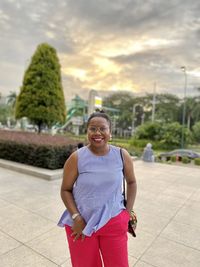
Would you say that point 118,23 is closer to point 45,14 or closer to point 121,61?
point 45,14

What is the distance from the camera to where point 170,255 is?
2.31 meters

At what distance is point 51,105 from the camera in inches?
453

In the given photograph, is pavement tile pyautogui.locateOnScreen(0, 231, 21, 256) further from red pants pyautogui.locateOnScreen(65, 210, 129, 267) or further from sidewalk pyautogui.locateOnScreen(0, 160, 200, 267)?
red pants pyautogui.locateOnScreen(65, 210, 129, 267)

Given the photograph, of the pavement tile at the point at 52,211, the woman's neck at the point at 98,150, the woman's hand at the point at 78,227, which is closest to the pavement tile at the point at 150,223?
the pavement tile at the point at 52,211

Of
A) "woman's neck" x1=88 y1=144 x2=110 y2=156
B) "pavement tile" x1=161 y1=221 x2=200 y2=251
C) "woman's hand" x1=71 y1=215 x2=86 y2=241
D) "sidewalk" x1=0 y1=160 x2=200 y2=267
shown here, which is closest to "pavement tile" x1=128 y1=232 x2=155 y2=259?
"sidewalk" x1=0 y1=160 x2=200 y2=267

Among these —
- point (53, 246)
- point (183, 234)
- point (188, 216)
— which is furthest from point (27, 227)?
point (188, 216)

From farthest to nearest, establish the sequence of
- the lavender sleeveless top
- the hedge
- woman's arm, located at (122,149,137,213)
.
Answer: the hedge < woman's arm, located at (122,149,137,213) < the lavender sleeveless top

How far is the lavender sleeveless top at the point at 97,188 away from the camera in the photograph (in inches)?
49.4

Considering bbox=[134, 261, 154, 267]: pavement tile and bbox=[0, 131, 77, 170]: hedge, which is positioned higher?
bbox=[0, 131, 77, 170]: hedge

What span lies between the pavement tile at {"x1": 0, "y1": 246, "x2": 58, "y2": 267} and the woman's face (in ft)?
5.02

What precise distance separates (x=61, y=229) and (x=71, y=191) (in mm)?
1704

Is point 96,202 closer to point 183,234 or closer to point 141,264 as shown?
point 141,264

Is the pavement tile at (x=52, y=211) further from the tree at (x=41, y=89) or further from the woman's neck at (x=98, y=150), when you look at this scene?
the tree at (x=41, y=89)

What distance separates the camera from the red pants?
4.22 feet
